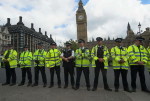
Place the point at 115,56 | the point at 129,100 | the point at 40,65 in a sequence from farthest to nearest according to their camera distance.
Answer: the point at 40,65 < the point at 115,56 < the point at 129,100

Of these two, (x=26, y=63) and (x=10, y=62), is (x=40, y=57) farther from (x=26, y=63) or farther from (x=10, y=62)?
(x=10, y=62)

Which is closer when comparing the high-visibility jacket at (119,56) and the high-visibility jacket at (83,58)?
the high-visibility jacket at (119,56)

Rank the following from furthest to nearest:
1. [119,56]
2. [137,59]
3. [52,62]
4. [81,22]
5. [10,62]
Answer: [81,22] < [10,62] < [52,62] < [119,56] < [137,59]

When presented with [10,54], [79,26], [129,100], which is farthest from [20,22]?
[129,100]

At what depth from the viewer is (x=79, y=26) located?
99938 millimetres

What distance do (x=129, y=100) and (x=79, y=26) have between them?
98.1 m

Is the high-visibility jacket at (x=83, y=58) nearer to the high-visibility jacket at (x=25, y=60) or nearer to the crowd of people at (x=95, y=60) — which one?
the crowd of people at (x=95, y=60)

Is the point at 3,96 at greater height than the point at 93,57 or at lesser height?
lesser

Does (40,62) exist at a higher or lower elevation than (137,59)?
lower

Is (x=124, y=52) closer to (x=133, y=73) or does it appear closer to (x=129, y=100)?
(x=133, y=73)

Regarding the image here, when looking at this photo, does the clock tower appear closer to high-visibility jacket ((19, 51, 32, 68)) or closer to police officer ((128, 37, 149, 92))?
high-visibility jacket ((19, 51, 32, 68))

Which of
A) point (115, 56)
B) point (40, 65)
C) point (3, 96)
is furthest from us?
point (40, 65)

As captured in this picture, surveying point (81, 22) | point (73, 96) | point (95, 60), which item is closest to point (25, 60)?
point (73, 96)

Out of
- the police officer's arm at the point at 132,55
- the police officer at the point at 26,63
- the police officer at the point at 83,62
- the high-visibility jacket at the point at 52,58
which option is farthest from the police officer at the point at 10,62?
the police officer's arm at the point at 132,55
